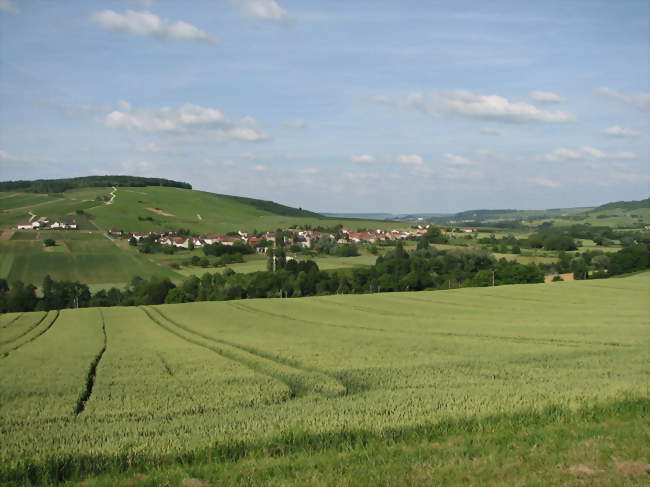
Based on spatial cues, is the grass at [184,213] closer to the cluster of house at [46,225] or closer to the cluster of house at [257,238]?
the cluster of house at [46,225]

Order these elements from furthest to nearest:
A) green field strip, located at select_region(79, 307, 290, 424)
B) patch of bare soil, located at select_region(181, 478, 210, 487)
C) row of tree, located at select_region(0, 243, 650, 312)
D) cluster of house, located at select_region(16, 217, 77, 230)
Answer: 1. cluster of house, located at select_region(16, 217, 77, 230)
2. row of tree, located at select_region(0, 243, 650, 312)
3. green field strip, located at select_region(79, 307, 290, 424)
4. patch of bare soil, located at select_region(181, 478, 210, 487)

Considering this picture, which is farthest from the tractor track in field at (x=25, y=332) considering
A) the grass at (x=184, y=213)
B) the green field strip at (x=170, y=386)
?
the grass at (x=184, y=213)

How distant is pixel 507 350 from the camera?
787 inches

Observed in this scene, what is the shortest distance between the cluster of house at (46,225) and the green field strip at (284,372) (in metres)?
→ 94.3

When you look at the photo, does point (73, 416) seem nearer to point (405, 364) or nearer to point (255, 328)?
point (405, 364)

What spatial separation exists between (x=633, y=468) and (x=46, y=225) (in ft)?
390

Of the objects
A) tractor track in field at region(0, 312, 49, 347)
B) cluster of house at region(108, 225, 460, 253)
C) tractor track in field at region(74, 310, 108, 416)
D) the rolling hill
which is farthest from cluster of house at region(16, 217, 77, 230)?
tractor track in field at region(74, 310, 108, 416)

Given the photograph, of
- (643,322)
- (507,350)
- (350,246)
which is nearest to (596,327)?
(643,322)

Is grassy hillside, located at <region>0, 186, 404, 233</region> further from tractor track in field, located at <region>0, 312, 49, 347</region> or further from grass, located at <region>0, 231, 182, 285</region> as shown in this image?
tractor track in field, located at <region>0, 312, 49, 347</region>

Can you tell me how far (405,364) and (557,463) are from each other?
9339 mm

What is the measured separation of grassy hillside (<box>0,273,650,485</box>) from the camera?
307 inches

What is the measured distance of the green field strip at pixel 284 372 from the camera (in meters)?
13.9

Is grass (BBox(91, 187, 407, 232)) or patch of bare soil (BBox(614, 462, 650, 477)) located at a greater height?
grass (BBox(91, 187, 407, 232))

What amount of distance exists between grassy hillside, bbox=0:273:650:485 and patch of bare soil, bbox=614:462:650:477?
0.03 metres
